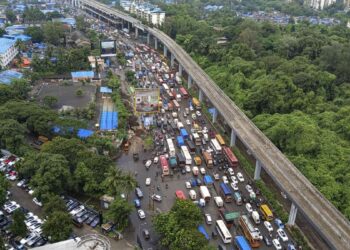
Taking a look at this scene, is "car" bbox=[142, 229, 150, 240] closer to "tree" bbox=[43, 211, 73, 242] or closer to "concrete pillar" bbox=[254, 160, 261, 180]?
"tree" bbox=[43, 211, 73, 242]

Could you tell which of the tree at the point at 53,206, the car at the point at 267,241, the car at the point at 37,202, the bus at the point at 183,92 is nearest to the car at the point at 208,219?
the car at the point at 267,241

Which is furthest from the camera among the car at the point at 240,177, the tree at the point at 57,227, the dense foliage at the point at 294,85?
the car at the point at 240,177

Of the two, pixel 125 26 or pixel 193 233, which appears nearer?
pixel 193 233

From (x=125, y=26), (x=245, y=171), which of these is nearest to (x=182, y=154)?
(x=245, y=171)

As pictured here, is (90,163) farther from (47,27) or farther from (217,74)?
(47,27)

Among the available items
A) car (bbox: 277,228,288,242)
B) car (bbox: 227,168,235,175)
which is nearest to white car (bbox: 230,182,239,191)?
car (bbox: 227,168,235,175)

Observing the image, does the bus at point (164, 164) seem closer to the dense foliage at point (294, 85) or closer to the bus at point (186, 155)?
the bus at point (186, 155)

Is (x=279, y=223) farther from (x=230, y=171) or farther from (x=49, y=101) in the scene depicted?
(x=49, y=101)

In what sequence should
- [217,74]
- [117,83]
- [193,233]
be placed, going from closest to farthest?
[193,233]
[117,83]
[217,74]
